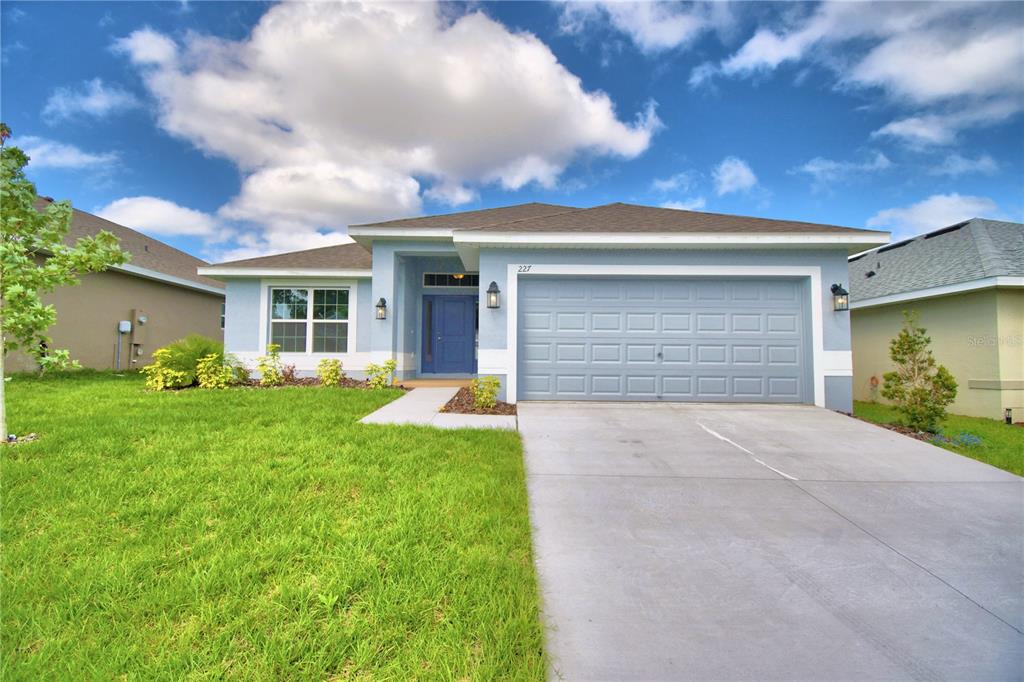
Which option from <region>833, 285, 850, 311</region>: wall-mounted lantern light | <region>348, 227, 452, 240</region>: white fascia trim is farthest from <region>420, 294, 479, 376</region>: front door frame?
<region>833, 285, 850, 311</region>: wall-mounted lantern light

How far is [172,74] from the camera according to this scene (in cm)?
834

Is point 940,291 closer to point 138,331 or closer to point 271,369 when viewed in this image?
point 271,369

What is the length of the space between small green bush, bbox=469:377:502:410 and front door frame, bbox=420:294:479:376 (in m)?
4.06

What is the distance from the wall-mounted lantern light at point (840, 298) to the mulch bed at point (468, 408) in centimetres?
582

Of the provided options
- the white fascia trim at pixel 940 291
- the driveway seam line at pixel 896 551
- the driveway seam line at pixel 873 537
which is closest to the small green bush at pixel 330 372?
the driveway seam line at pixel 873 537

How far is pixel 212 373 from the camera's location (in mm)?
8055

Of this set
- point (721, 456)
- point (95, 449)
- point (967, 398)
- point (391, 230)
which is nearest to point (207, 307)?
point (391, 230)

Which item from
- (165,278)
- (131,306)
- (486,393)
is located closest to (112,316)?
(131,306)

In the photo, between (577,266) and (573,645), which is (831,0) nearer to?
(577,266)

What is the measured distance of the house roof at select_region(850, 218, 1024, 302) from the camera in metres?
8.43

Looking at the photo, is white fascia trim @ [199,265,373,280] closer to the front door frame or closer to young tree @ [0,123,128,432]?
the front door frame

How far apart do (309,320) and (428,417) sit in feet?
20.9

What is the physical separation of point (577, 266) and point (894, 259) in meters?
10.7

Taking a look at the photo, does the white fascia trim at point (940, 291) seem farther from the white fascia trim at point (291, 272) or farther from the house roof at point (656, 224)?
the white fascia trim at point (291, 272)
